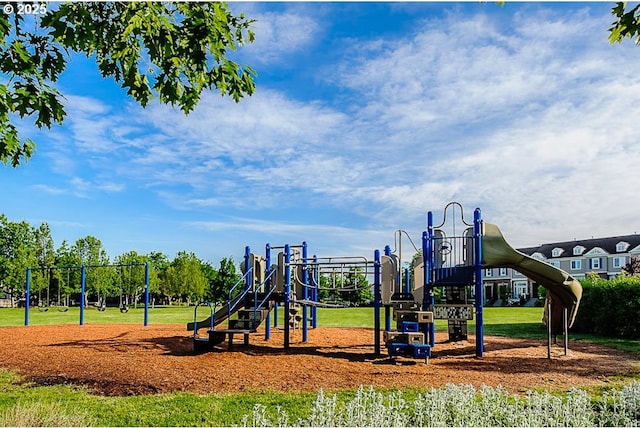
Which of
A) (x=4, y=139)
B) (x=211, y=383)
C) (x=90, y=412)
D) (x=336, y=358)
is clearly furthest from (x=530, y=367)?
(x=4, y=139)

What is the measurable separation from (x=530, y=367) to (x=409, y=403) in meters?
4.76

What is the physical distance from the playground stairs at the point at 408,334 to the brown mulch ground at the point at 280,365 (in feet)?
0.77

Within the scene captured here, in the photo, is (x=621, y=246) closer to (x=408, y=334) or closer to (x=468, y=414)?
(x=408, y=334)

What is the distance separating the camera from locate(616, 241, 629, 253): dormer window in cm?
6053

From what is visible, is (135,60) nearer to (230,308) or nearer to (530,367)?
(230,308)

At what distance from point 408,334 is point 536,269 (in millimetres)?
4036

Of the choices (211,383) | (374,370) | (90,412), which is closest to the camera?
(90,412)

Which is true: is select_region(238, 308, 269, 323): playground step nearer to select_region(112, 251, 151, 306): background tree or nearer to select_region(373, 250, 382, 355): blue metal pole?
select_region(373, 250, 382, 355): blue metal pole

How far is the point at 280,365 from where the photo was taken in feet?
35.4

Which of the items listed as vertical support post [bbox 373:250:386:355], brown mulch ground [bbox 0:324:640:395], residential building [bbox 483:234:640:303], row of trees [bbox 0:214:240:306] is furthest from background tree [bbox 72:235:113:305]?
residential building [bbox 483:234:640:303]

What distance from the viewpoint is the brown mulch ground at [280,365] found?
30.1ft

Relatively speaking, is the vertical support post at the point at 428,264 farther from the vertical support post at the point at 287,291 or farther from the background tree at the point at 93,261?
the background tree at the point at 93,261

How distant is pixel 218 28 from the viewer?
22.4 feet

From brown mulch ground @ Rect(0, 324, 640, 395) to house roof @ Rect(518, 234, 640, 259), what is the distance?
173 ft
